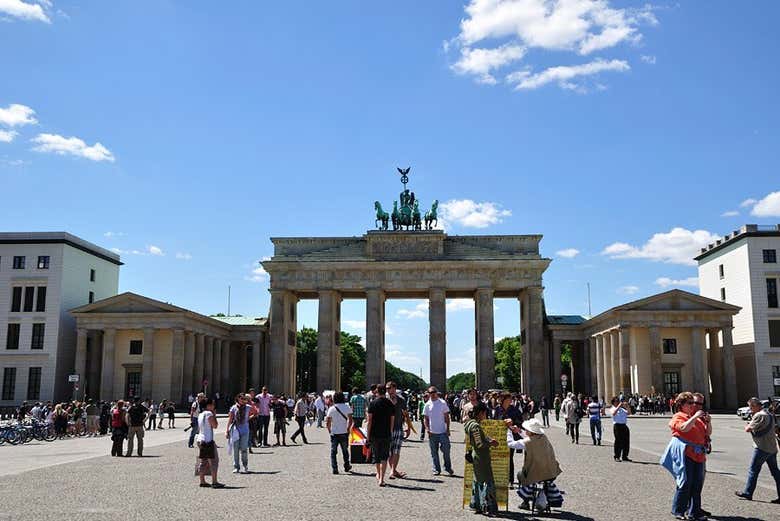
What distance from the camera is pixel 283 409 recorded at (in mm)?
29625

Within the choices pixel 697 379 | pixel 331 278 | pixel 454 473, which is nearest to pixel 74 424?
pixel 454 473

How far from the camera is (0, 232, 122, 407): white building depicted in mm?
66562

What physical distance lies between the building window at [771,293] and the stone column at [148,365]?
5531cm

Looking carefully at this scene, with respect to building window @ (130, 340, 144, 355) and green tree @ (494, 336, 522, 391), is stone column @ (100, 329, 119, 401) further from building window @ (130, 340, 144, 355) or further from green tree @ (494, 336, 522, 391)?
green tree @ (494, 336, 522, 391)

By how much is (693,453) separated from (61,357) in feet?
217

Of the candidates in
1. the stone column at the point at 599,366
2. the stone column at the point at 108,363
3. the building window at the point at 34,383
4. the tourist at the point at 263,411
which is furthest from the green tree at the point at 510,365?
the tourist at the point at 263,411

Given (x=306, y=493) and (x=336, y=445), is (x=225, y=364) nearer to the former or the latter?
(x=336, y=445)

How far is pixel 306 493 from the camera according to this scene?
15102 millimetres

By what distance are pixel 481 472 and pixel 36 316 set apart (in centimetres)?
6470

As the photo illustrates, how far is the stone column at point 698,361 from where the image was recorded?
61.5 meters

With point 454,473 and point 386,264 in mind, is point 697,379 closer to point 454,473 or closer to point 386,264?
point 386,264

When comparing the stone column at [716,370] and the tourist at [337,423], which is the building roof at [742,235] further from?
the tourist at [337,423]

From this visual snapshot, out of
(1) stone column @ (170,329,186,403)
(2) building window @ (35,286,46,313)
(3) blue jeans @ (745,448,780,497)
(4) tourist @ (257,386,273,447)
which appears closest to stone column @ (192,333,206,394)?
(1) stone column @ (170,329,186,403)

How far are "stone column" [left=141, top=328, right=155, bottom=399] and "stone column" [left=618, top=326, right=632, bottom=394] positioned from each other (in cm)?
4006
